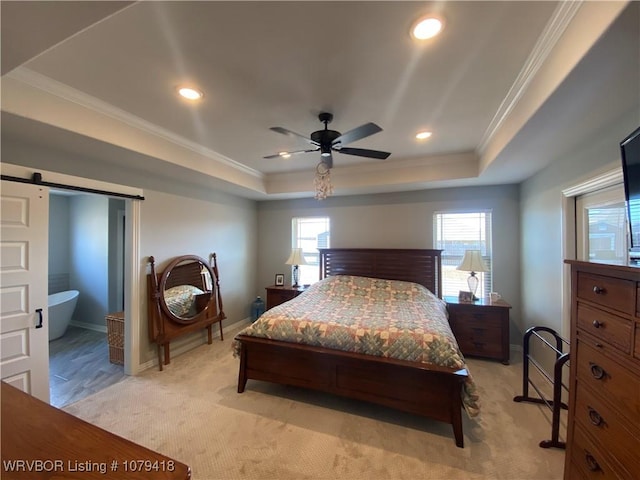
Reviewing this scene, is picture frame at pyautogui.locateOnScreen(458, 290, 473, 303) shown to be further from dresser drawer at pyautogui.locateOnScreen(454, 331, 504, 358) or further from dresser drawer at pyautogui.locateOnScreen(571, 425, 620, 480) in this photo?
dresser drawer at pyautogui.locateOnScreen(571, 425, 620, 480)

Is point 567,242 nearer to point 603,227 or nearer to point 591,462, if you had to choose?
point 603,227

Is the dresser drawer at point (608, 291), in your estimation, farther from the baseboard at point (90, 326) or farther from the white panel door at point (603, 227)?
the baseboard at point (90, 326)

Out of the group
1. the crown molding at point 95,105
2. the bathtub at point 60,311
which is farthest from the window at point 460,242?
the bathtub at point 60,311

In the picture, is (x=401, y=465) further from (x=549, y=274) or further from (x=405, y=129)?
(x=405, y=129)

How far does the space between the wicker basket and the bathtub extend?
165cm

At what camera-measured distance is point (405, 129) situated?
2844 millimetres

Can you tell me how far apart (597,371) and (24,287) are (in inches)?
152

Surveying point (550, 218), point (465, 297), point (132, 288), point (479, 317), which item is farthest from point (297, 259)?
point (550, 218)

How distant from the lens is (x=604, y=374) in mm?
1253

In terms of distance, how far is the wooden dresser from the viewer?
43.1 inches

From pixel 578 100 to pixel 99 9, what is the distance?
2545 millimetres

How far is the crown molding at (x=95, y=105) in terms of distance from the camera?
189cm

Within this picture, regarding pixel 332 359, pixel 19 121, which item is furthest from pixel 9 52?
pixel 332 359

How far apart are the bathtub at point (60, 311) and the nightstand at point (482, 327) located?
599 centimetres
